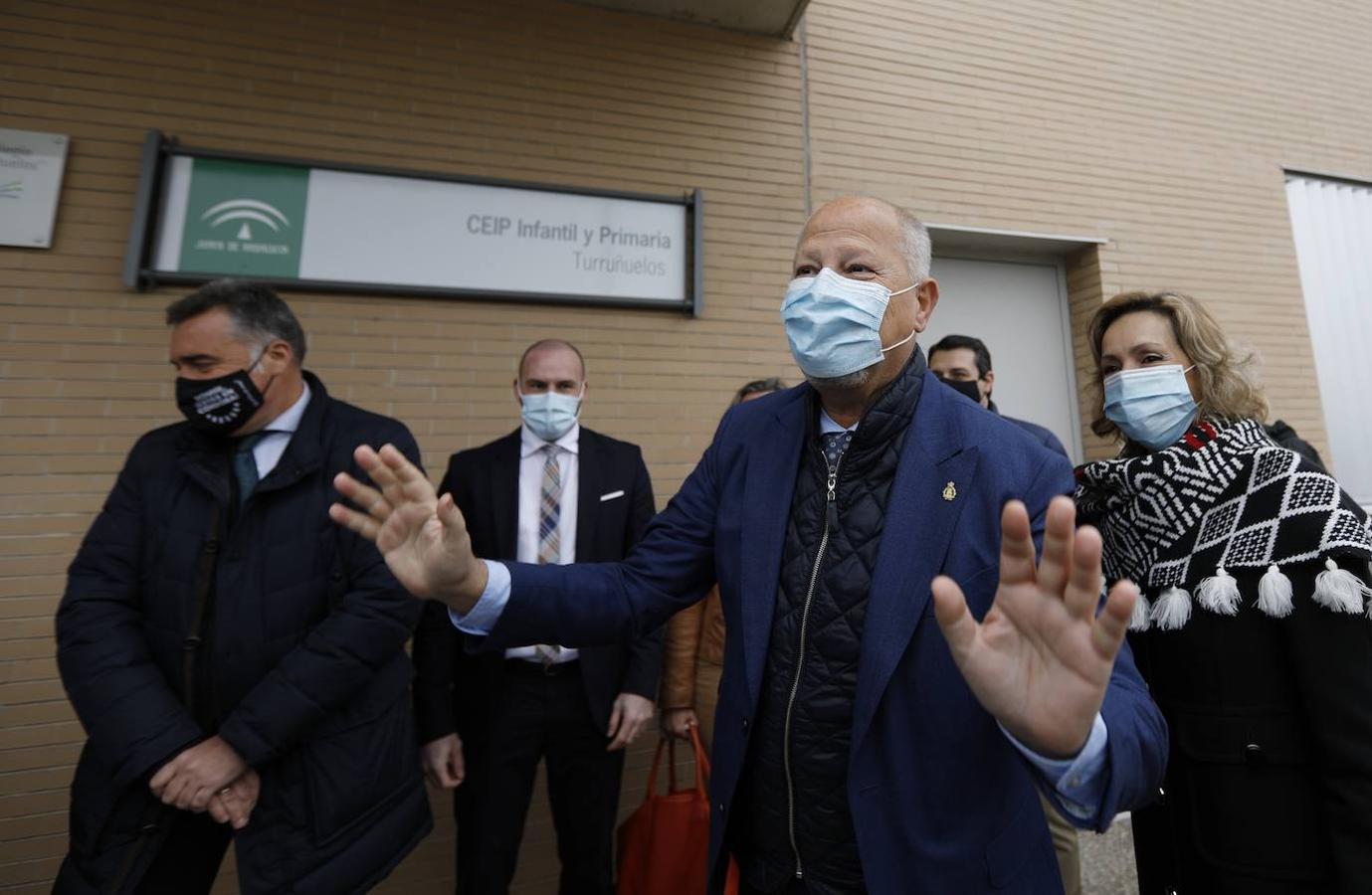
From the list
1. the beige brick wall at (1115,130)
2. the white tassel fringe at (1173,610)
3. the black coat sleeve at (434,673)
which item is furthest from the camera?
the beige brick wall at (1115,130)

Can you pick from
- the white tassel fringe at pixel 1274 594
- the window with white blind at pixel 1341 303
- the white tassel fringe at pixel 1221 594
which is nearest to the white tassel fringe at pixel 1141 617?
the white tassel fringe at pixel 1221 594

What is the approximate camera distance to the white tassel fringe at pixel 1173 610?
1584 mm

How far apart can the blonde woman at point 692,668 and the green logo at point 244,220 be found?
8.22 feet

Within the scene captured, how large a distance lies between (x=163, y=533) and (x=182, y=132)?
8.06 ft

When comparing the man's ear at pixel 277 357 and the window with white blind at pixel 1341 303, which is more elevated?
the window with white blind at pixel 1341 303

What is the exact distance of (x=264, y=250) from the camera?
10.3 ft

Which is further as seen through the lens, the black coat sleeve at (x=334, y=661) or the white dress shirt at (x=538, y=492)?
the white dress shirt at (x=538, y=492)

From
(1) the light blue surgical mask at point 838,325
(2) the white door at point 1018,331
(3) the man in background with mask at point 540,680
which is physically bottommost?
(3) the man in background with mask at point 540,680

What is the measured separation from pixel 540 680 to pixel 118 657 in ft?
4.09

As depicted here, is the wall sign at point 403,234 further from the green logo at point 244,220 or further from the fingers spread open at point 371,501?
the fingers spread open at point 371,501

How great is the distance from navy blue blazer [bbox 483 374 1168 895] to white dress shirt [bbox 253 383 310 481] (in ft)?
3.71

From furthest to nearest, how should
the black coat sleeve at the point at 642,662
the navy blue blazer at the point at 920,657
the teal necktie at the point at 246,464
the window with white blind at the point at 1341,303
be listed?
the window with white blind at the point at 1341,303, the black coat sleeve at the point at 642,662, the teal necktie at the point at 246,464, the navy blue blazer at the point at 920,657

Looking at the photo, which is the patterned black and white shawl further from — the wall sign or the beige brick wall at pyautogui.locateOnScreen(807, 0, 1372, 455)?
the beige brick wall at pyautogui.locateOnScreen(807, 0, 1372, 455)

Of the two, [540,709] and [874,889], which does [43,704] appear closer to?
[540,709]
